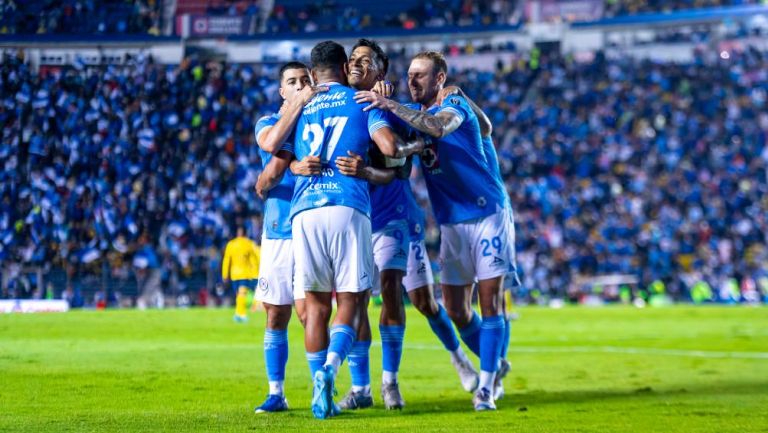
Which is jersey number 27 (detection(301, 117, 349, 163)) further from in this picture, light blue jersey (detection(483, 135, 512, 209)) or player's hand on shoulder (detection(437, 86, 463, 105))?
light blue jersey (detection(483, 135, 512, 209))

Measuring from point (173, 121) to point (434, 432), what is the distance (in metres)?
25.9

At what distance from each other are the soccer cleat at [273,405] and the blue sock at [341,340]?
0.79 metres

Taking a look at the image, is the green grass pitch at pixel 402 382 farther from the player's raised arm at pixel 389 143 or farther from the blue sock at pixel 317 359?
the player's raised arm at pixel 389 143

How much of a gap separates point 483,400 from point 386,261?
52.4 inches

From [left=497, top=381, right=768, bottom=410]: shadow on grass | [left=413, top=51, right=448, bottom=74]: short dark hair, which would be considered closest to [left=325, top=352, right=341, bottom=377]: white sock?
[left=497, top=381, right=768, bottom=410]: shadow on grass

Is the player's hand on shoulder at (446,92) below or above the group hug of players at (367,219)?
above

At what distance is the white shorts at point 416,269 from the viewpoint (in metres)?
9.02

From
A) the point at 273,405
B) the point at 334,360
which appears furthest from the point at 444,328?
the point at 334,360

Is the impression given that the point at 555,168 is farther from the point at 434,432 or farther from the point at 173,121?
the point at 434,432

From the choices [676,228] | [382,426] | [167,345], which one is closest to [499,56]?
[676,228]

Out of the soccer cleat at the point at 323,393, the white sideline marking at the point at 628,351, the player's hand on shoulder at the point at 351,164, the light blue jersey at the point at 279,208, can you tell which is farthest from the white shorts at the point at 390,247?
the white sideline marking at the point at 628,351

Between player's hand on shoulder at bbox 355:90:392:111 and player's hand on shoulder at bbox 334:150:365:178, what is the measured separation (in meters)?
0.34

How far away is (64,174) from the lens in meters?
26.0

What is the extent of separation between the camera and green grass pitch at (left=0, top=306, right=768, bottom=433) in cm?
704
